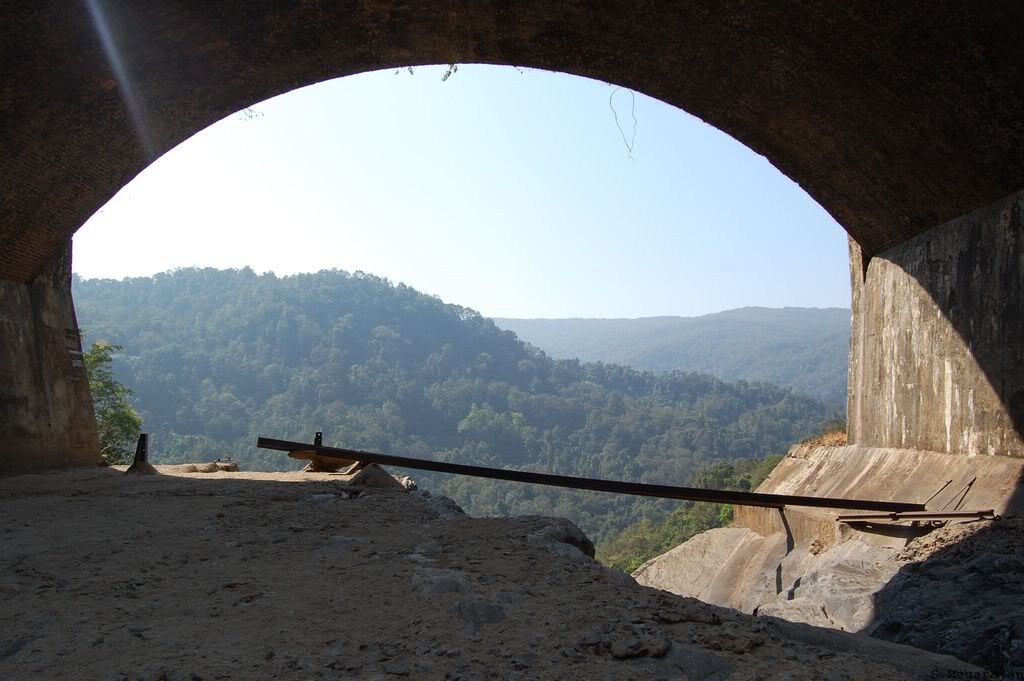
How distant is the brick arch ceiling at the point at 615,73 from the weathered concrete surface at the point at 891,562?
2210mm

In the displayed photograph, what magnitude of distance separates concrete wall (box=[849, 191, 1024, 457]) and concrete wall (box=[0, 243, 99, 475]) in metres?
8.67

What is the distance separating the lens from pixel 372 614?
3086 mm

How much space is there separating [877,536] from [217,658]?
4955 mm

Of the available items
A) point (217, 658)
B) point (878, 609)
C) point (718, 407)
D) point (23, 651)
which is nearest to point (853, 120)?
point (878, 609)

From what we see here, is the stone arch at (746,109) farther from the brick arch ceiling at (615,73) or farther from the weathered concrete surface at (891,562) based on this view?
the weathered concrete surface at (891,562)

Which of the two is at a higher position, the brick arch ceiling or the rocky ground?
the brick arch ceiling

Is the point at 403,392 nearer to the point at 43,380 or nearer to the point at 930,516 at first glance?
the point at 43,380

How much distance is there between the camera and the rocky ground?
8.66 feet

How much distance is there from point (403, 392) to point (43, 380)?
9456cm

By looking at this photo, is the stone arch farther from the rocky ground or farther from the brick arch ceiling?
the rocky ground

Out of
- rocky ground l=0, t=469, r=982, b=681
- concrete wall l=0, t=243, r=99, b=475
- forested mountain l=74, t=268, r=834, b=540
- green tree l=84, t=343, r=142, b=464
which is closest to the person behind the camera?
rocky ground l=0, t=469, r=982, b=681

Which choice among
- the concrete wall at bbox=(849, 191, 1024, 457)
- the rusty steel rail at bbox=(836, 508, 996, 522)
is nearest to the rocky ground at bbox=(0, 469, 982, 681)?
the rusty steel rail at bbox=(836, 508, 996, 522)

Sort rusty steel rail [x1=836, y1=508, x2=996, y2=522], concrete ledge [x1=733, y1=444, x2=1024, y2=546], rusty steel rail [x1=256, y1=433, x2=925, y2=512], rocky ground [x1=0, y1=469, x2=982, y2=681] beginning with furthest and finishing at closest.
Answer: rusty steel rail [x1=256, y1=433, x2=925, y2=512] → concrete ledge [x1=733, y1=444, x2=1024, y2=546] → rusty steel rail [x1=836, y1=508, x2=996, y2=522] → rocky ground [x1=0, y1=469, x2=982, y2=681]

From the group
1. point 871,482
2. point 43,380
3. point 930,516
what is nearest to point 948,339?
point 871,482
